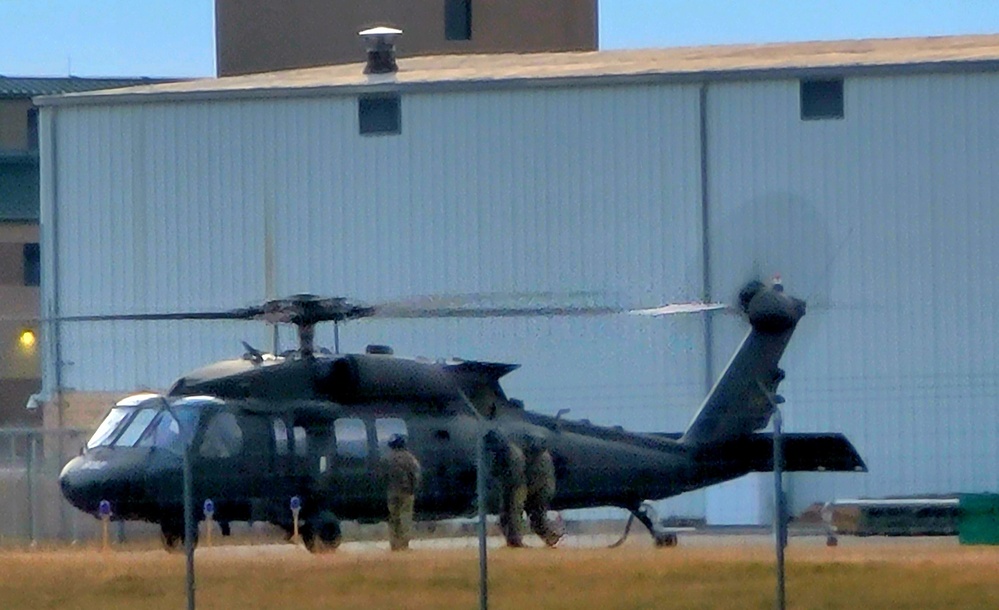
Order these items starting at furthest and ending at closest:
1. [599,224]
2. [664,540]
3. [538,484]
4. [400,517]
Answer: [599,224]
[664,540]
[538,484]
[400,517]

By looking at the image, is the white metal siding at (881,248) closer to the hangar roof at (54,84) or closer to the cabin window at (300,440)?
the cabin window at (300,440)

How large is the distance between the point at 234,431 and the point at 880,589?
26.1ft

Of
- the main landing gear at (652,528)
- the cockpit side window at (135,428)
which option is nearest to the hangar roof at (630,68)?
the main landing gear at (652,528)

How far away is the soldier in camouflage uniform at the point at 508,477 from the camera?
65.1ft

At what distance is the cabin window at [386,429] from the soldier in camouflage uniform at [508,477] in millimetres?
1130

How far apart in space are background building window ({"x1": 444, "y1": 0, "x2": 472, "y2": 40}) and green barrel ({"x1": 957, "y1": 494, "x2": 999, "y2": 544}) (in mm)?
36893

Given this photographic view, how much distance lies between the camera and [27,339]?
54781 mm

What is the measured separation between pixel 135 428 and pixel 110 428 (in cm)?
33

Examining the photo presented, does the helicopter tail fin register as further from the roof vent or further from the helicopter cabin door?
the roof vent

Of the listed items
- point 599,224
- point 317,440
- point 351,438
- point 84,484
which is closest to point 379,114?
point 599,224

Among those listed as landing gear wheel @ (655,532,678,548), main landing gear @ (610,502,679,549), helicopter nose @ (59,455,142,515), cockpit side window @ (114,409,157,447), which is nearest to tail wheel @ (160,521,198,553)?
helicopter nose @ (59,455,142,515)

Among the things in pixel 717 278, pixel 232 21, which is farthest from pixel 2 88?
pixel 717 278

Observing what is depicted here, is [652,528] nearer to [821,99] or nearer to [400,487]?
[400,487]

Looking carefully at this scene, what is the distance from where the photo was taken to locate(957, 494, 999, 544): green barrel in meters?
23.0
